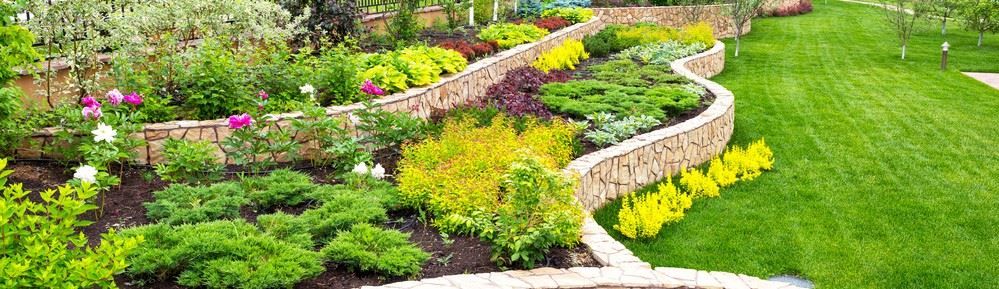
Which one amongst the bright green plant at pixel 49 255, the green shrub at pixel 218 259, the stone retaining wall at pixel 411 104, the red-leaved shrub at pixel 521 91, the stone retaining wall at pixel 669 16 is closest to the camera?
the bright green plant at pixel 49 255

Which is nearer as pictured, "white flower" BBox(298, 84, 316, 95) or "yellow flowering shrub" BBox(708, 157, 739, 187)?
"white flower" BBox(298, 84, 316, 95)

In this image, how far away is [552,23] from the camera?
16359 mm

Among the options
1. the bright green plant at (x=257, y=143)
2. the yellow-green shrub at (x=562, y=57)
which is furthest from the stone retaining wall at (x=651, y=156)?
the yellow-green shrub at (x=562, y=57)

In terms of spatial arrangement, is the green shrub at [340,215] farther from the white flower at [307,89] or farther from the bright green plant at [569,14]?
the bright green plant at [569,14]

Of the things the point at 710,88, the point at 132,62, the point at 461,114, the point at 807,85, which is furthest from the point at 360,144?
the point at 807,85

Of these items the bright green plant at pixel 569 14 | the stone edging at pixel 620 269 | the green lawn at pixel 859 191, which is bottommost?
the green lawn at pixel 859 191

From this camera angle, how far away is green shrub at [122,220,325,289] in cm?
423

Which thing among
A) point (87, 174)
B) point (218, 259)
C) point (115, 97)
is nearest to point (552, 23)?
point (115, 97)

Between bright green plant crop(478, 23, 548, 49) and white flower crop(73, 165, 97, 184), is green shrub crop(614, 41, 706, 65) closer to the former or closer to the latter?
bright green plant crop(478, 23, 548, 49)

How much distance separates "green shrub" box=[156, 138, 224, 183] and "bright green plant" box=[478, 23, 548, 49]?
286 inches

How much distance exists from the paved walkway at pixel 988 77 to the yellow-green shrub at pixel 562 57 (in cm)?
685

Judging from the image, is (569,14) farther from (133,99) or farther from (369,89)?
(133,99)

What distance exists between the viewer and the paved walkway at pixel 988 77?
14.7 metres

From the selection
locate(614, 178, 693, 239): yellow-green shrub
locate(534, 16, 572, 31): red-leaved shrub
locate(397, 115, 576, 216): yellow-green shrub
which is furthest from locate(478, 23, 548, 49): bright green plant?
locate(614, 178, 693, 239): yellow-green shrub
